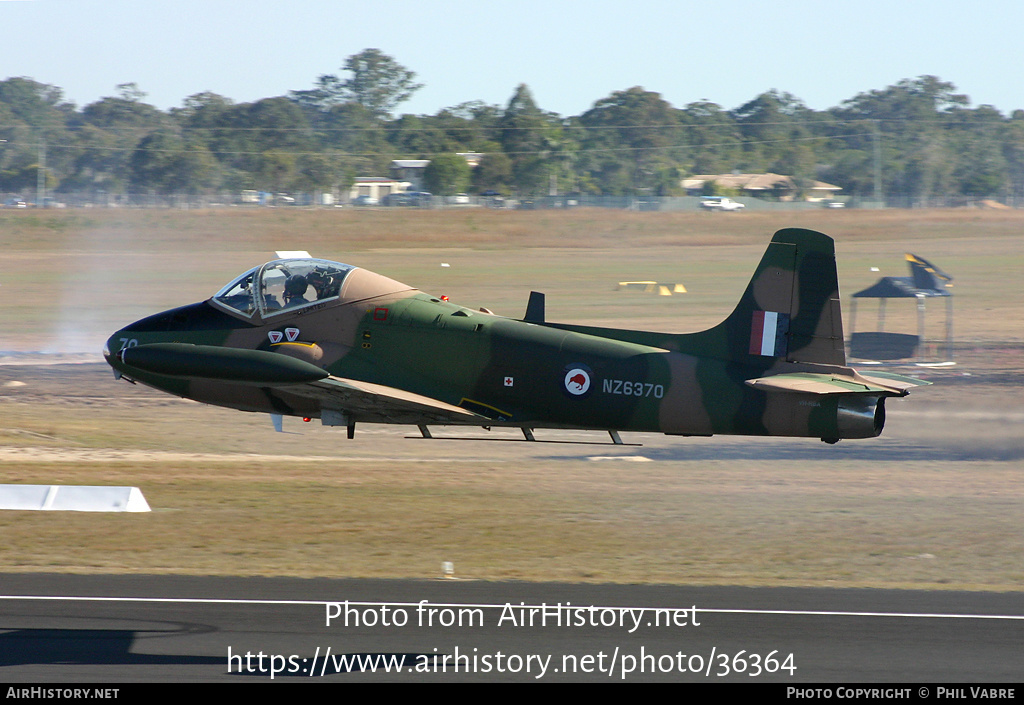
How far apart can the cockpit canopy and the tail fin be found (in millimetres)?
5191

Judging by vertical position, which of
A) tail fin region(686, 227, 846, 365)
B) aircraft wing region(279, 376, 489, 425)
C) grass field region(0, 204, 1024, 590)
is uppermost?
tail fin region(686, 227, 846, 365)

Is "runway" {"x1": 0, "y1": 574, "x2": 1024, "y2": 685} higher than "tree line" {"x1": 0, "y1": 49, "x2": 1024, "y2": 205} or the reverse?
the reverse

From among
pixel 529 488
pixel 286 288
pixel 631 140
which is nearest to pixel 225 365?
pixel 286 288

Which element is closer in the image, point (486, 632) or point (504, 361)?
point (504, 361)

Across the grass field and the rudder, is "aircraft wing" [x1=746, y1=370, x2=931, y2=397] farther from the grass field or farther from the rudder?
the grass field

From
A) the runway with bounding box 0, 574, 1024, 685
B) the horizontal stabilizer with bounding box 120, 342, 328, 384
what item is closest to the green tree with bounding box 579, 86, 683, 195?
the runway with bounding box 0, 574, 1024, 685

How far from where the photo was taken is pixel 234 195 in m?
107

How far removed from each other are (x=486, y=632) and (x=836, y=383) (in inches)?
235

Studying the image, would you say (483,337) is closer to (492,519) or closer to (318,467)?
(492,519)

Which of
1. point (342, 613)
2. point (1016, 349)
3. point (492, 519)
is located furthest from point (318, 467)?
point (1016, 349)

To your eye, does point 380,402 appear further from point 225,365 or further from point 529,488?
point 529,488

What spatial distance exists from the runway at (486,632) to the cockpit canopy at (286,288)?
458 centimetres

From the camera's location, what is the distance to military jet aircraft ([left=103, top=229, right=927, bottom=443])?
14516 mm

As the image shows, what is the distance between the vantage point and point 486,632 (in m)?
15.6
